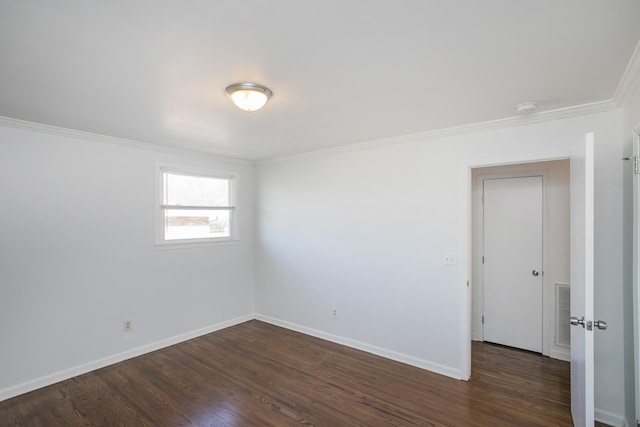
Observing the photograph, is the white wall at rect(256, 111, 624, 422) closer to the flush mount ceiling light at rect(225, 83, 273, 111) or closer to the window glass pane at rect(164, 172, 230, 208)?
the window glass pane at rect(164, 172, 230, 208)

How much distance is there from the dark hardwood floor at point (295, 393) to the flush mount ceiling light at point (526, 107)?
2.42 metres

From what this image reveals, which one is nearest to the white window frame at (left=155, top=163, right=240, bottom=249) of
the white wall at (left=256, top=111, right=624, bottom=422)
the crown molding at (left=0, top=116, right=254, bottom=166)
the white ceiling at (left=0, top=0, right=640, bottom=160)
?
the crown molding at (left=0, top=116, right=254, bottom=166)

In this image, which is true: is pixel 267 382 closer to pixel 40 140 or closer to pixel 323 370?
pixel 323 370

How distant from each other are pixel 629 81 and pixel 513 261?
2.37 m

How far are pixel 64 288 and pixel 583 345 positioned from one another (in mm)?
4301

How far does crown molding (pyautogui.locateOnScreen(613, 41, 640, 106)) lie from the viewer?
5.64 feet

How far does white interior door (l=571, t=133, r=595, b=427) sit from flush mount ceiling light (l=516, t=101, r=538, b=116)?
477 mm

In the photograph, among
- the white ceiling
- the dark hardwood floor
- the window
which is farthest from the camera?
the window

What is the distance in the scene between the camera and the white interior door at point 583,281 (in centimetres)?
174

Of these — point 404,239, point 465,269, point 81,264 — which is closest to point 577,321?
point 465,269

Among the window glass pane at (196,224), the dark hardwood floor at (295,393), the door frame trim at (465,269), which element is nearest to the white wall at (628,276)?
the dark hardwood floor at (295,393)

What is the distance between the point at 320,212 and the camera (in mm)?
4156

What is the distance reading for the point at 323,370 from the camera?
320cm

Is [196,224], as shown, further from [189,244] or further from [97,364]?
[97,364]
